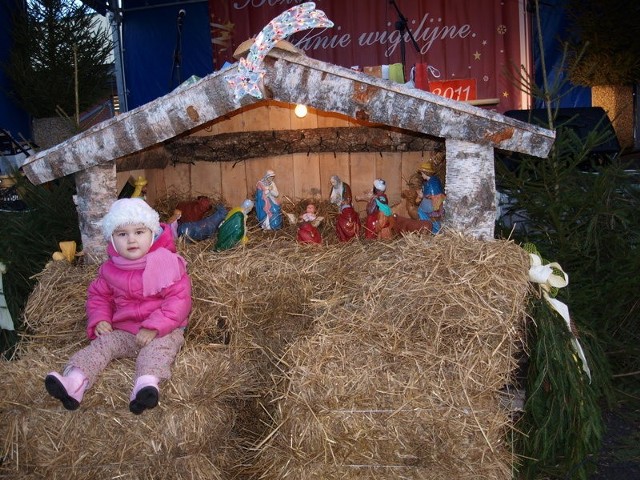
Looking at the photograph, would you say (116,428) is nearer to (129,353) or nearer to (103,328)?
(129,353)

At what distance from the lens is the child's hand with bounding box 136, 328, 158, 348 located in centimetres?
330

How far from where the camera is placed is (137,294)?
347 centimetres

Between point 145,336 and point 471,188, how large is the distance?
1948mm

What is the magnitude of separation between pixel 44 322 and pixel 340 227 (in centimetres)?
191

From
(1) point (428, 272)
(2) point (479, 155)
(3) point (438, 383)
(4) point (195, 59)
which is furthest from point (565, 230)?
(4) point (195, 59)

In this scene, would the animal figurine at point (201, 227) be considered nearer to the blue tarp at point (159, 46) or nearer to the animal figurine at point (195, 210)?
the animal figurine at point (195, 210)

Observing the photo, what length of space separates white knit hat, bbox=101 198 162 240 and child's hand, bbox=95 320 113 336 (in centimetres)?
46

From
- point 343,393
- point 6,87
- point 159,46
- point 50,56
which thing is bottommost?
point 343,393

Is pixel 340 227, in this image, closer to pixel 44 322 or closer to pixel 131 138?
pixel 131 138

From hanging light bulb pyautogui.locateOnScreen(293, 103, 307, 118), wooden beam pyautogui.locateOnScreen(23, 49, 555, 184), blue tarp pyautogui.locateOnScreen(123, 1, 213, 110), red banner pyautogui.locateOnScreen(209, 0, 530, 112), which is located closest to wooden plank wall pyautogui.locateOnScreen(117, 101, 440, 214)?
hanging light bulb pyautogui.locateOnScreen(293, 103, 307, 118)

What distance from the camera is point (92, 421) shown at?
3053mm

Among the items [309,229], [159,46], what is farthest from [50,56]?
[309,229]

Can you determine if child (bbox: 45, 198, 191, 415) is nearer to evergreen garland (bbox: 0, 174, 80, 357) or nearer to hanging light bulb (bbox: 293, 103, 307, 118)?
evergreen garland (bbox: 0, 174, 80, 357)

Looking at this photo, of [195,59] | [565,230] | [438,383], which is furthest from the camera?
[195,59]
